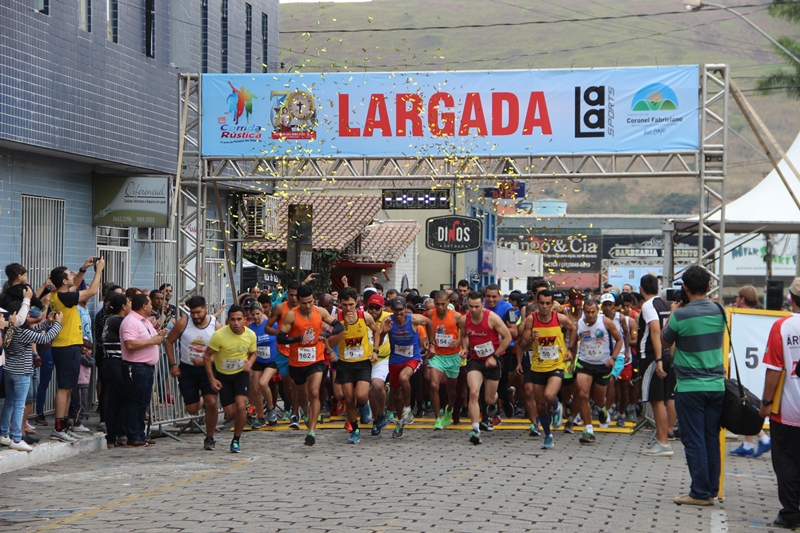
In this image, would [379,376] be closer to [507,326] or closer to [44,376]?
[507,326]

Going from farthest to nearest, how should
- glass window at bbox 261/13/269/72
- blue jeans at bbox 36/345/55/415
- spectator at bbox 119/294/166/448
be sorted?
glass window at bbox 261/13/269/72, blue jeans at bbox 36/345/55/415, spectator at bbox 119/294/166/448

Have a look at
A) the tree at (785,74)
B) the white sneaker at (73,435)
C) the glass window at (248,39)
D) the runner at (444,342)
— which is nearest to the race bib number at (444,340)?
the runner at (444,342)

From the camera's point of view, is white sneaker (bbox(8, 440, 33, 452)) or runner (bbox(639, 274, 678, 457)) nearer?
white sneaker (bbox(8, 440, 33, 452))

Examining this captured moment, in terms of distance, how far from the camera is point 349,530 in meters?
7.82

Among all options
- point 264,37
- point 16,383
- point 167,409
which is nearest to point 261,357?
point 167,409

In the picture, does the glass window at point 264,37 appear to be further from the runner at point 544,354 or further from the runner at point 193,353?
the runner at point 544,354

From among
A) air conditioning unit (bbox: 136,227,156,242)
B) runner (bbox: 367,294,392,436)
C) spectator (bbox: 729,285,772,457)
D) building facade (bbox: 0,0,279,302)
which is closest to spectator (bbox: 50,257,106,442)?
building facade (bbox: 0,0,279,302)

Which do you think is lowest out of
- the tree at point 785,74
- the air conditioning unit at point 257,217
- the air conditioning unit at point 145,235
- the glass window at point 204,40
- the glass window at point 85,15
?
the air conditioning unit at point 145,235

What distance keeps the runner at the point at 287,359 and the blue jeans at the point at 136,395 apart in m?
1.74

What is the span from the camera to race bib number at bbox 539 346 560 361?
13547 mm

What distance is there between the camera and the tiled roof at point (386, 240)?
129ft

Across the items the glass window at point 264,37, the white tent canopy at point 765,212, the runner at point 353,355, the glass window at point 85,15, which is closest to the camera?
the runner at point 353,355

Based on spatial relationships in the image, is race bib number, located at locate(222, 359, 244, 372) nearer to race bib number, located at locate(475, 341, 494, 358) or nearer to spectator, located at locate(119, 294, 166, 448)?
spectator, located at locate(119, 294, 166, 448)

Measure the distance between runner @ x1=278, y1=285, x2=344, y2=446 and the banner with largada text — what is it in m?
5.22
